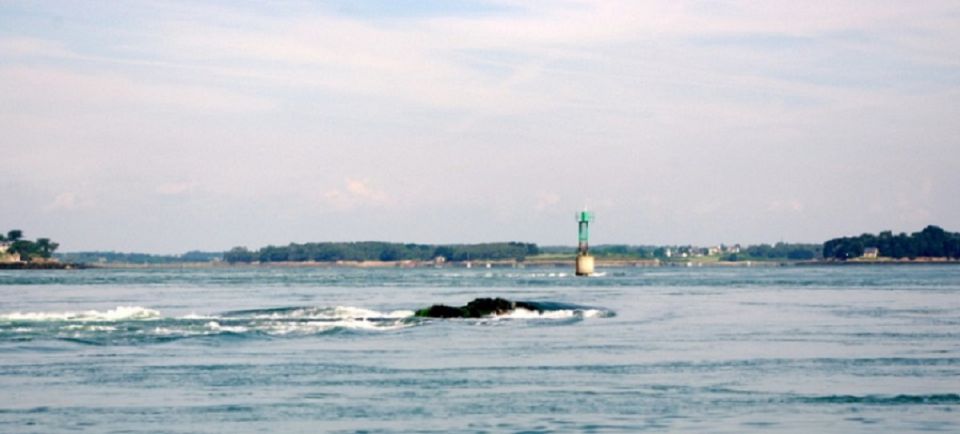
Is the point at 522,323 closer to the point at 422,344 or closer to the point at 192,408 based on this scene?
the point at 422,344

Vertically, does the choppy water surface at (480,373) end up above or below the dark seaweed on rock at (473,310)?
below

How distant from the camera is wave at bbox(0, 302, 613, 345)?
52.7 m

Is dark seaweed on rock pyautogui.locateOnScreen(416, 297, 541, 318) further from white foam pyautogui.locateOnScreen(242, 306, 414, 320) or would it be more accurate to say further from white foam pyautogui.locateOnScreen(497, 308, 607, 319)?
white foam pyautogui.locateOnScreen(242, 306, 414, 320)

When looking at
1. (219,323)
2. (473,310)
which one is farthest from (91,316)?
(473,310)

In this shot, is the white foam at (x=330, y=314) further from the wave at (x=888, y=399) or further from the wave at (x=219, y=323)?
the wave at (x=888, y=399)

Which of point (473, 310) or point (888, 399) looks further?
point (473, 310)

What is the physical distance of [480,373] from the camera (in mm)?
37281

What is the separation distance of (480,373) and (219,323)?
1021 inches

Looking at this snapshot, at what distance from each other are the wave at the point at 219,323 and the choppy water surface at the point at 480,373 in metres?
0.19

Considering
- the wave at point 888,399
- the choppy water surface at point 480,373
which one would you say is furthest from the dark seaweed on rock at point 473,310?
the wave at point 888,399

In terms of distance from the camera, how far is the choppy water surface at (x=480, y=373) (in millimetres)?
28312

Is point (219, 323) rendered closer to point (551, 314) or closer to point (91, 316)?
point (91, 316)

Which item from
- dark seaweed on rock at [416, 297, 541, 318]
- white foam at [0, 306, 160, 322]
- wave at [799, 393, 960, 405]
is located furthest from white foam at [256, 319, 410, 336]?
wave at [799, 393, 960, 405]

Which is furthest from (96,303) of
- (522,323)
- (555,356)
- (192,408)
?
(192,408)
